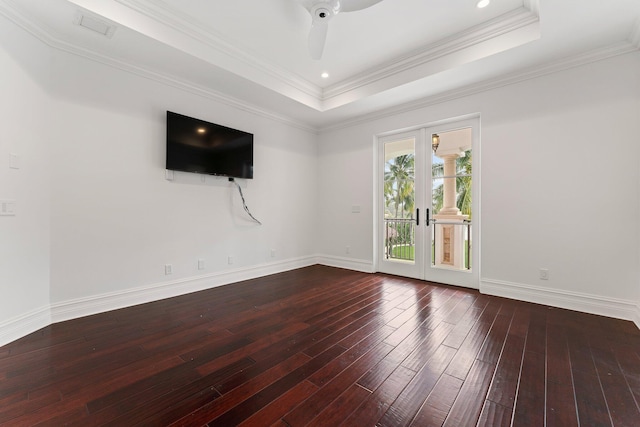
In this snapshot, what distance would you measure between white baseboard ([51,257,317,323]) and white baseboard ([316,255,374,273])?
1.10 m

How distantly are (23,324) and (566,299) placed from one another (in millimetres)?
5293

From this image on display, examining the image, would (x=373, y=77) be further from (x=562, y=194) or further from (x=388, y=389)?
(x=388, y=389)

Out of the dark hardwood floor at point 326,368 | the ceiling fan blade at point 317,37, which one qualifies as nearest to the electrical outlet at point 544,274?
the dark hardwood floor at point 326,368

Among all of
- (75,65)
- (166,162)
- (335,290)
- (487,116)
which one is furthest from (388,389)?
(75,65)

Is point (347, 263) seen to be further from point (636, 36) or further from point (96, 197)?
point (636, 36)

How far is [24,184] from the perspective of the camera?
229cm

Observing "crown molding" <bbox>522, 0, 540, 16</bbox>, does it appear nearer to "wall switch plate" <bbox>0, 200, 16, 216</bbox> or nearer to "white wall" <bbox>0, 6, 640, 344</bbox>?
"white wall" <bbox>0, 6, 640, 344</bbox>

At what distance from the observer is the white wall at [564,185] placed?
2.67 meters

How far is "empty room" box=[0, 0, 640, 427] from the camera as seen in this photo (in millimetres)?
1596

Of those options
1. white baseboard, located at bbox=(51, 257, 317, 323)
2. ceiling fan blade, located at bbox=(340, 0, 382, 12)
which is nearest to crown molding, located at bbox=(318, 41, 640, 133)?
ceiling fan blade, located at bbox=(340, 0, 382, 12)

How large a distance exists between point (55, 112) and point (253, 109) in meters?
2.35

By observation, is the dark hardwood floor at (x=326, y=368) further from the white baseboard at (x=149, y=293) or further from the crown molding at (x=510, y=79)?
the crown molding at (x=510, y=79)

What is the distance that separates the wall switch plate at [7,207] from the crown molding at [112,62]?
1513 mm

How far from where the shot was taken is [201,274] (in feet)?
11.8
